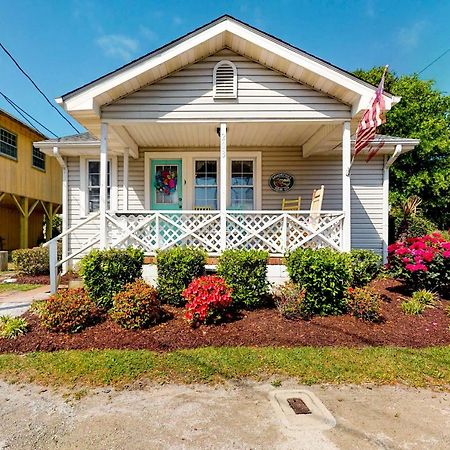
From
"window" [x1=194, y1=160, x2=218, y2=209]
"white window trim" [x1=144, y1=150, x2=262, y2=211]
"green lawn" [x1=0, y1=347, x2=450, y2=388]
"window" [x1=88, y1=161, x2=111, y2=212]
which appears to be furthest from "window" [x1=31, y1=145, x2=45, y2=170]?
"green lawn" [x1=0, y1=347, x2=450, y2=388]

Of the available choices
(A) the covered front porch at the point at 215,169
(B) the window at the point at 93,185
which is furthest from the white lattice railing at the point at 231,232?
(B) the window at the point at 93,185

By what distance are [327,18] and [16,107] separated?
13900 millimetres

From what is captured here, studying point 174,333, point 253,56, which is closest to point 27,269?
point 174,333

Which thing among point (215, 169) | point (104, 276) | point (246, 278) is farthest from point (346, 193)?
point (104, 276)

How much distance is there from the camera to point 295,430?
245 cm

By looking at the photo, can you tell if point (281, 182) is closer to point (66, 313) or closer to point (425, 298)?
point (425, 298)

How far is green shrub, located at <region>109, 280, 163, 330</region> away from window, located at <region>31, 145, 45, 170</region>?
A: 528 inches

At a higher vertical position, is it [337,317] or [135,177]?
[135,177]

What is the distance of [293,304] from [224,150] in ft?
10.5

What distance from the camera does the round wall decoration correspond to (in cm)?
844

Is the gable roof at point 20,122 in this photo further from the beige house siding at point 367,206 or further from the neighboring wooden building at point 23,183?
the beige house siding at point 367,206

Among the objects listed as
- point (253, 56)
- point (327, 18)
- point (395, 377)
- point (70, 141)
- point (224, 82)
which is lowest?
point (395, 377)

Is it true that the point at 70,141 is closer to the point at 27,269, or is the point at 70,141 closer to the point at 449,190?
the point at 27,269

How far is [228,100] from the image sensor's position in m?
6.09
